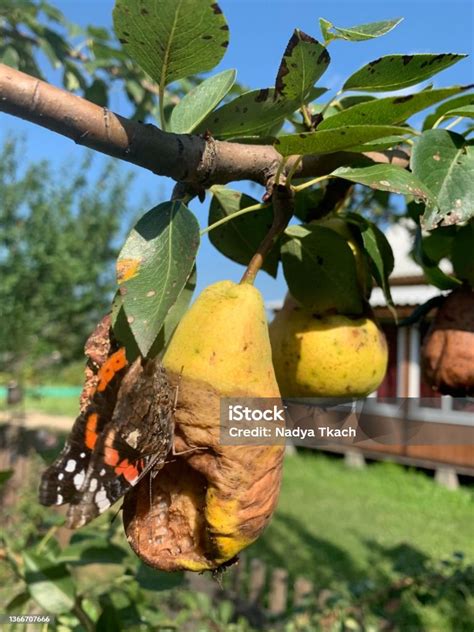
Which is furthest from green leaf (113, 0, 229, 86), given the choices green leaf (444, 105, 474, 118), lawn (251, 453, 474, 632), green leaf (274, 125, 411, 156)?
lawn (251, 453, 474, 632)

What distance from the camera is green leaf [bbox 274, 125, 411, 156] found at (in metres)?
0.69

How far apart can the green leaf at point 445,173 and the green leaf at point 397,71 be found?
79 mm

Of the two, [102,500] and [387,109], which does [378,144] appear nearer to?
[387,109]

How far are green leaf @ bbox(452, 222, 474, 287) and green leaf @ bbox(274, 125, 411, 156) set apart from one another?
44cm

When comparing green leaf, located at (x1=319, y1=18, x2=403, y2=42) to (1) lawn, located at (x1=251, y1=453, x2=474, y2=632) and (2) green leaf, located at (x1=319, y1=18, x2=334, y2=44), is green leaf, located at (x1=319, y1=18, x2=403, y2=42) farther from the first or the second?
(1) lawn, located at (x1=251, y1=453, x2=474, y2=632)

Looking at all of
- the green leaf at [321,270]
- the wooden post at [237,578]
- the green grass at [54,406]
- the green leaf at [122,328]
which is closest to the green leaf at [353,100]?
the green leaf at [321,270]

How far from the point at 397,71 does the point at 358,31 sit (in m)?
0.07

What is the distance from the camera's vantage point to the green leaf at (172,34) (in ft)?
2.31

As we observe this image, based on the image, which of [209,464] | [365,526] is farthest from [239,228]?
[365,526]

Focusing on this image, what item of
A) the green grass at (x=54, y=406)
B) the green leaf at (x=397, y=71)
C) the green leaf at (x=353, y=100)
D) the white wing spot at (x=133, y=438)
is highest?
the green leaf at (x=353, y=100)

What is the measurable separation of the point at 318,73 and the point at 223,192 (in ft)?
0.94

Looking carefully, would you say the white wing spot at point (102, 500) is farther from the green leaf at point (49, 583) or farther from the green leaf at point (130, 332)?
the green leaf at point (49, 583)

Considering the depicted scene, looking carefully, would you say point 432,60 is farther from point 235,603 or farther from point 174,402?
point 235,603

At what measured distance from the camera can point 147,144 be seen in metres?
0.74
